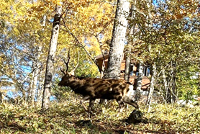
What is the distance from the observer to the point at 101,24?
43.2ft

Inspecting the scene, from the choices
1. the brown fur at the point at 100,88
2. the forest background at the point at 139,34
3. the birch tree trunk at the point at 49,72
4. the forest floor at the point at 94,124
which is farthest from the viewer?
the birch tree trunk at the point at 49,72

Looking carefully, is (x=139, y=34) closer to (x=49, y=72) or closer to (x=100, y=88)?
(x=100, y=88)

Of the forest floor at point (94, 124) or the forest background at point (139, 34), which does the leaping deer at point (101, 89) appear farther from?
the forest background at point (139, 34)

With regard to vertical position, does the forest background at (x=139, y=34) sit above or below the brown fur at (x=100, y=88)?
above

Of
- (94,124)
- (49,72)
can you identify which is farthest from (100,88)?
(49,72)

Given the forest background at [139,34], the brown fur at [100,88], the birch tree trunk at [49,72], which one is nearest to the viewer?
the forest background at [139,34]

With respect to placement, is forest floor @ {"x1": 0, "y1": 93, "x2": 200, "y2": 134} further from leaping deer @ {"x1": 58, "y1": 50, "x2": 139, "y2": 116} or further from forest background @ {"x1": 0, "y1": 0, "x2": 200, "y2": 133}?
forest background @ {"x1": 0, "y1": 0, "x2": 200, "y2": 133}

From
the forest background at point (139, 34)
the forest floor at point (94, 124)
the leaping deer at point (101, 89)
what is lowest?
the forest floor at point (94, 124)

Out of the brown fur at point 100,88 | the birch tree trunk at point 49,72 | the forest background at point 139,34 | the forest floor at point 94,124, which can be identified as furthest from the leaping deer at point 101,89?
the birch tree trunk at point 49,72

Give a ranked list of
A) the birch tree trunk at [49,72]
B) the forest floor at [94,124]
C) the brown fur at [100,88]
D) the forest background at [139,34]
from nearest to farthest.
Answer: the forest floor at [94,124] → the forest background at [139,34] → the brown fur at [100,88] → the birch tree trunk at [49,72]

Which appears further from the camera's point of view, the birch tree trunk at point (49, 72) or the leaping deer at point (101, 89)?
the birch tree trunk at point (49, 72)

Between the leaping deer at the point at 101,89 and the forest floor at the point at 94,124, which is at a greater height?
the leaping deer at the point at 101,89

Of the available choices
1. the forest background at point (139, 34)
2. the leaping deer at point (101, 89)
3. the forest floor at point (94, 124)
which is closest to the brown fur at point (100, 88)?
the leaping deer at point (101, 89)

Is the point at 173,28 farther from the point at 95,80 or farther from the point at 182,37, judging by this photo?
the point at 95,80
